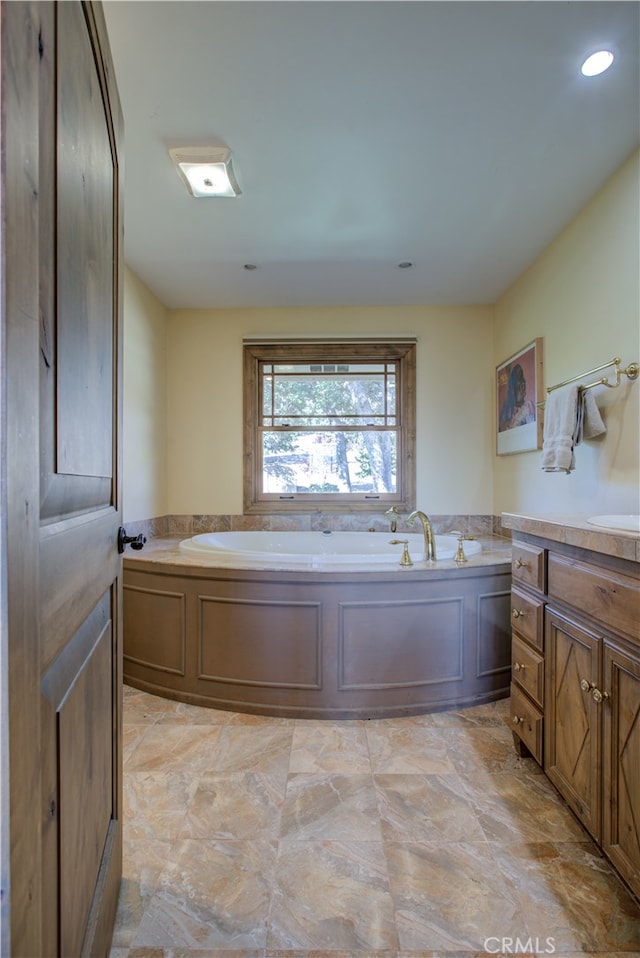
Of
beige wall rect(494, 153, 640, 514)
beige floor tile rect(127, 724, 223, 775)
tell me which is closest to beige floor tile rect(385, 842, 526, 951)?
beige floor tile rect(127, 724, 223, 775)

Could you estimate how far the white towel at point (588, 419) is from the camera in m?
1.92

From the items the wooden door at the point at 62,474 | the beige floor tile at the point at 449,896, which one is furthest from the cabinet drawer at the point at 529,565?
the wooden door at the point at 62,474

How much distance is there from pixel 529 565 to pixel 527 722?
59 cm

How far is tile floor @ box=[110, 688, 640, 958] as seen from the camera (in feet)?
3.44

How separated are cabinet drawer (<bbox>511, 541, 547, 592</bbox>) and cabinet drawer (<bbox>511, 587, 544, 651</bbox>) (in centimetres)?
6

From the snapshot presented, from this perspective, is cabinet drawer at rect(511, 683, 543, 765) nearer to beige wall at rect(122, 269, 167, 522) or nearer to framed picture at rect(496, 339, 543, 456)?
framed picture at rect(496, 339, 543, 456)

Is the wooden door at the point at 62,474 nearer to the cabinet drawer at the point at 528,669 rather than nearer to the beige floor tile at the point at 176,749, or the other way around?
the beige floor tile at the point at 176,749

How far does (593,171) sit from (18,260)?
2.39 meters

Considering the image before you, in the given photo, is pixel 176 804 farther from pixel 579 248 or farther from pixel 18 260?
pixel 579 248

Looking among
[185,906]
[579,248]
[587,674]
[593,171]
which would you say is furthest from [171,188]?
[185,906]

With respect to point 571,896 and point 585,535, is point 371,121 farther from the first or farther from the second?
point 571,896

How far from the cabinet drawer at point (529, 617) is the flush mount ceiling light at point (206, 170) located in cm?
217

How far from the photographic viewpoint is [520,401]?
285 centimetres

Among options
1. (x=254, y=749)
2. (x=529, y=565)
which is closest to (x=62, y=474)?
(x=529, y=565)
